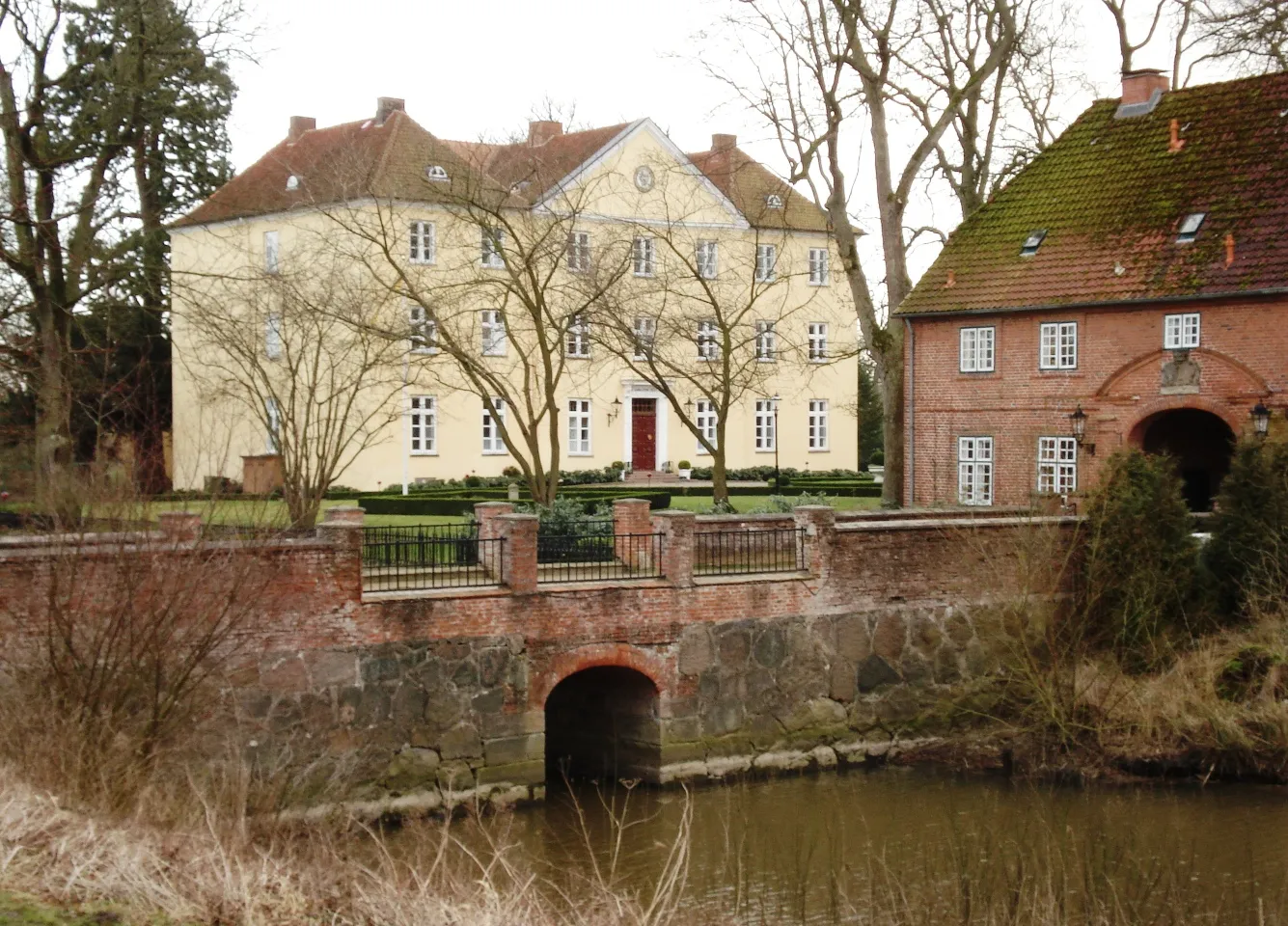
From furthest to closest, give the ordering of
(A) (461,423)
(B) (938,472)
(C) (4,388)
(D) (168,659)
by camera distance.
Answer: (A) (461,423)
(B) (938,472)
(C) (4,388)
(D) (168,659)

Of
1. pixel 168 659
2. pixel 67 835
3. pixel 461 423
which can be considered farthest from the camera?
pixel 461 423

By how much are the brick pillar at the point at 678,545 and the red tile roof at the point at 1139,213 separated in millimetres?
11778

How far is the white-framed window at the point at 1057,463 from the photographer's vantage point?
29625mm

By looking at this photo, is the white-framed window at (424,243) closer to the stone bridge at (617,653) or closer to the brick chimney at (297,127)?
the brick chimney at (297,127)

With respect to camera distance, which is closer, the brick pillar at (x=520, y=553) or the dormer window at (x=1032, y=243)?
the brick pillar at (x=520, y=553)

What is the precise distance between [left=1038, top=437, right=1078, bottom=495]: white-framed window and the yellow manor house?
4743 millimetres

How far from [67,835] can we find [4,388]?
11898mm

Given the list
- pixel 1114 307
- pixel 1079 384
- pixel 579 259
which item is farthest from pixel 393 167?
pixel 1114 307

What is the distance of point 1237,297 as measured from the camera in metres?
27.3

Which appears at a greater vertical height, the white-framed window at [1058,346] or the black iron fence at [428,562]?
the white-framed window at [1058,346]

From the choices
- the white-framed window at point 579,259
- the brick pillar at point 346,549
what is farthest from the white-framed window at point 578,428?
the brick pillar at point 346,549

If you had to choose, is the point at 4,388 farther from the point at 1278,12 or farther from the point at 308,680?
the point at 1278,12

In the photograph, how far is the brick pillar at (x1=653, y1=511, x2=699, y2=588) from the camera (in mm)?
20391

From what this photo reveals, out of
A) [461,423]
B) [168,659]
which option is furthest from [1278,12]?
[461,423]
